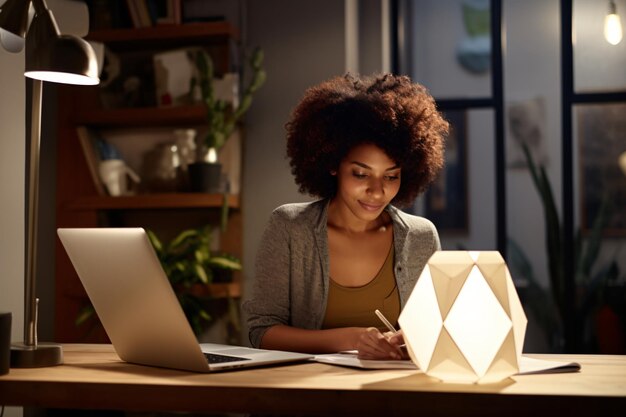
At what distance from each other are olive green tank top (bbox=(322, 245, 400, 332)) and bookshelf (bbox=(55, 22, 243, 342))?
5.63ft

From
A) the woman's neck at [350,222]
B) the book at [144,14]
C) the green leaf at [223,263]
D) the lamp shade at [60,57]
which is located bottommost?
the green leaf at [223,263]

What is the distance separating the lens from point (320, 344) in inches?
73.6

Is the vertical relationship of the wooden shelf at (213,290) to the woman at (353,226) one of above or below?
below

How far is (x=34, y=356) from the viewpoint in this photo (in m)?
1.45

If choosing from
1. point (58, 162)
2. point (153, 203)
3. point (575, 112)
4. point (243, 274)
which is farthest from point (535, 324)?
point (58, 162)

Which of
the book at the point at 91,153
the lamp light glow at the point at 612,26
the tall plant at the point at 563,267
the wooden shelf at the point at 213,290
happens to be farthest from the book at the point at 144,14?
the lamp light glow at the point at 612,26

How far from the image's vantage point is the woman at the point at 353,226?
6.83 ft

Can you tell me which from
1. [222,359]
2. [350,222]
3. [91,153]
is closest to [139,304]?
[222,359]

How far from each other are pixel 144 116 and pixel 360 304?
2.13 m

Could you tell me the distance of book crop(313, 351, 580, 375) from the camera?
4.53 ft

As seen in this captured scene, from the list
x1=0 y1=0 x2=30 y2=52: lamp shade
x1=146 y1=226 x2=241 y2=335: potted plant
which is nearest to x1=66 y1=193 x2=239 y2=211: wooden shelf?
x1=146 y1=226 x2=241 y2=335: potted plant

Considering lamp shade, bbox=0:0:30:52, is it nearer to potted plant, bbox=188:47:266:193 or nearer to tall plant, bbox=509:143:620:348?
potted plant, bbox=188:47:266:193

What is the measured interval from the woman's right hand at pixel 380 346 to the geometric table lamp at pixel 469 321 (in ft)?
0.82

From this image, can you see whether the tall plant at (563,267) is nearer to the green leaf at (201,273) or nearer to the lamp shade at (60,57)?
the green leaf at (201,273)
